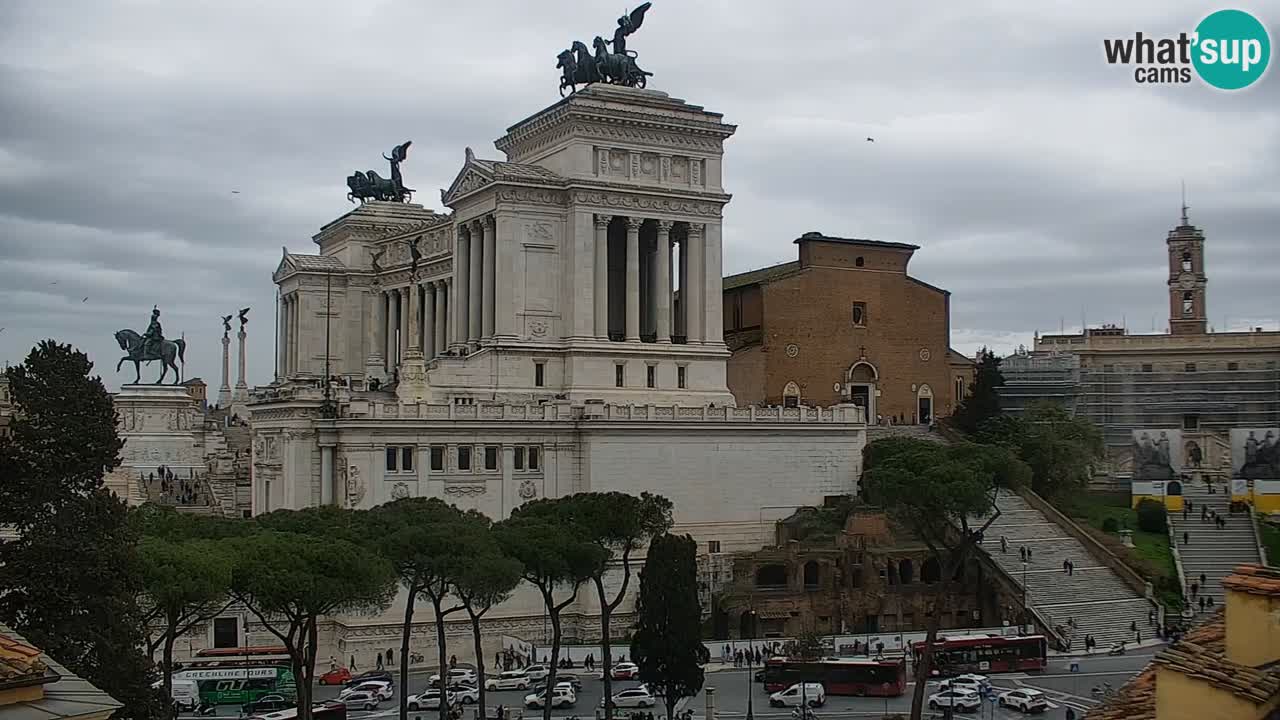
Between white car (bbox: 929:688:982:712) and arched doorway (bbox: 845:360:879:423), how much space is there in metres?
36.5

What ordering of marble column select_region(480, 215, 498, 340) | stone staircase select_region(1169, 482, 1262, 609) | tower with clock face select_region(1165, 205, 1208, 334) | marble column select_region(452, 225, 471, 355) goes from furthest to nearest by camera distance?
tower with clock face select_region(1165, 205, 1208, 334), marble column select_region(452, 225, 471, 355), marble column select_region(480, 215, 498, 340), stone staircase select_region(1169, 482, 1262, 609)

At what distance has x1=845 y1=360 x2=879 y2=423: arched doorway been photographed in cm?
8581

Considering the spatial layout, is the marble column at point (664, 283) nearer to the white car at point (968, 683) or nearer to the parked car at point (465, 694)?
the parked car at point (465, 694)

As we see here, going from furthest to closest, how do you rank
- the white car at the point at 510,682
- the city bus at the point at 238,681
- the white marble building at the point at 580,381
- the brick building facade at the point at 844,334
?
the brick building facade at the point at 844,334, the white marble building at the point at 580,381, the white car at the point at 510,682, the city bus at the point at 238,681

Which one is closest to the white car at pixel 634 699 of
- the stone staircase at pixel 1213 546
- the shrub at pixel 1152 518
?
the stone staircase at pixel 1213 546

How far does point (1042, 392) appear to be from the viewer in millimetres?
103562

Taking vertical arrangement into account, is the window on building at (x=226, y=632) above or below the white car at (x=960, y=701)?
above

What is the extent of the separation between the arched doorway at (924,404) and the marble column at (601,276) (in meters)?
25.3

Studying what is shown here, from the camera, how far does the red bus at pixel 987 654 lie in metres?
55.9

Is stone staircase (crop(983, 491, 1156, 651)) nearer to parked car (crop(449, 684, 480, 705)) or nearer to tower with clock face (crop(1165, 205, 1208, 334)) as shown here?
parked car (crop(449, 684, 480, 705))

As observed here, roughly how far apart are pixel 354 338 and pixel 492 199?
3054 cm

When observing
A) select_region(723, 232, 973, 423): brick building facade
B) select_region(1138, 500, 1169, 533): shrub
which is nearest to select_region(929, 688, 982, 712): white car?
select_region(1138, 500, 1169, 533): shrub

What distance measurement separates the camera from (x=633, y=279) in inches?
2862

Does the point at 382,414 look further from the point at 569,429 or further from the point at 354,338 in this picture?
the point at 354,338
